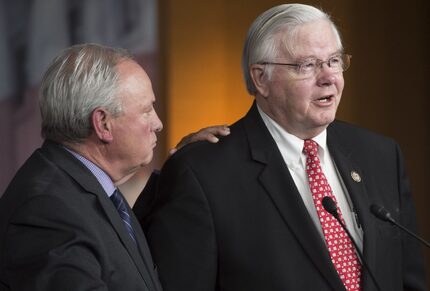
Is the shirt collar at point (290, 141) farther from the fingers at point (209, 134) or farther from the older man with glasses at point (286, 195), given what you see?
the fingers at point (209, 134)

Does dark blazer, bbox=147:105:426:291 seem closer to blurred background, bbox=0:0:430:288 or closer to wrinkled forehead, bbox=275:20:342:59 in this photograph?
wrinkled forehead, bbox=275:20:342:59

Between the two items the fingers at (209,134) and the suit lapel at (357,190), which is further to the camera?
the fingers at (209,134)

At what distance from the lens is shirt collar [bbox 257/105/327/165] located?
2.54m

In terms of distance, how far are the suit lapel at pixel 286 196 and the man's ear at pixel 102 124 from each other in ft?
1.63

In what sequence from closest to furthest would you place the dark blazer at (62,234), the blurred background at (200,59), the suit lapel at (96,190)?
the dark blazer at (62,234) → the suit lapel at (96,190) → the blurred background at (200,59)

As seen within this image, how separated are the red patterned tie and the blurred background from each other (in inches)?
75.7

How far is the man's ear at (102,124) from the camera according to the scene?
2.13 metres

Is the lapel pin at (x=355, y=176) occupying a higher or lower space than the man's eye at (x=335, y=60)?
lower

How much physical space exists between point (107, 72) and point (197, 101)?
2.33 meters

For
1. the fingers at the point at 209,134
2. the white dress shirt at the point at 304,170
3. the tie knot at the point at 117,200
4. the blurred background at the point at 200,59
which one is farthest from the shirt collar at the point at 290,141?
the blurred background at the point at 200,59

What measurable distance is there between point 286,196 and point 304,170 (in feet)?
0.38

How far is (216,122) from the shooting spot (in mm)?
4531

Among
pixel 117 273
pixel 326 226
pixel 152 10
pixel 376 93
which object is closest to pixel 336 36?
pixel 326 226

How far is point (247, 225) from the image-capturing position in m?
2.44
